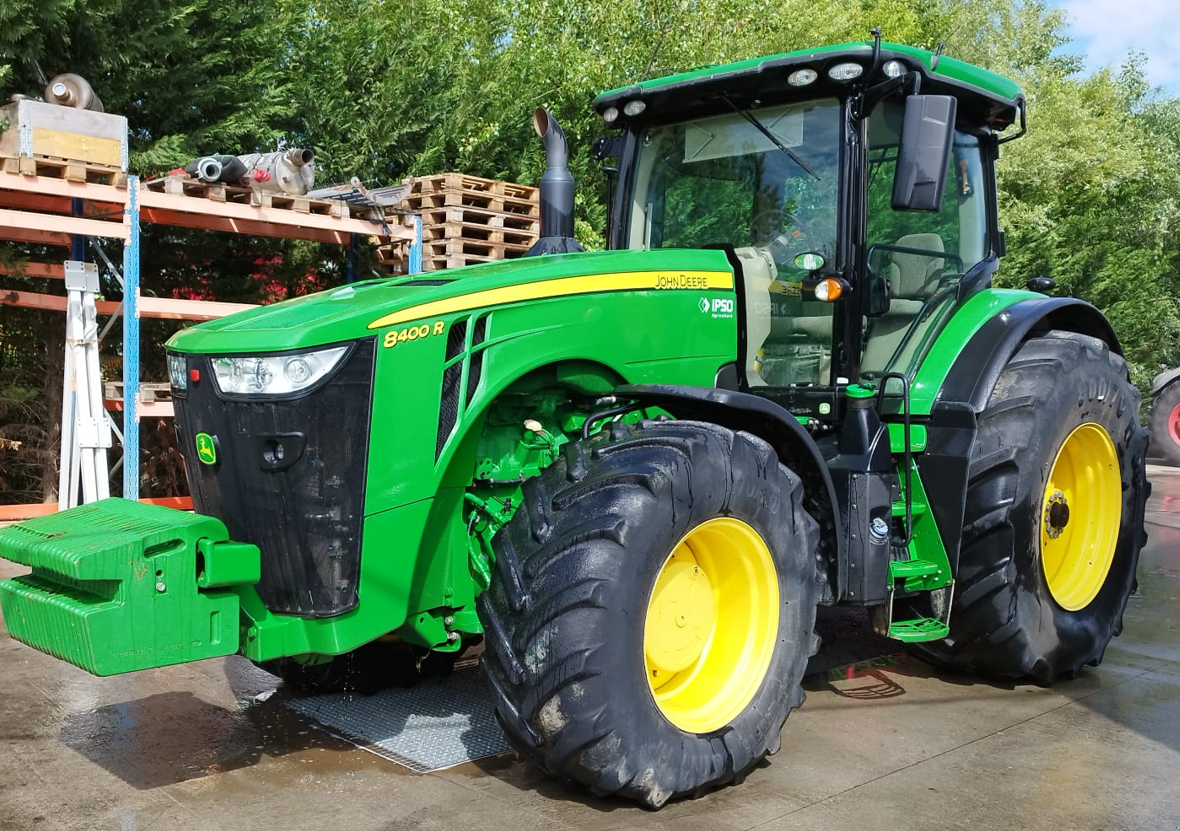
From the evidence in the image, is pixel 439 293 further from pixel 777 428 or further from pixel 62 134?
pixel 62 134

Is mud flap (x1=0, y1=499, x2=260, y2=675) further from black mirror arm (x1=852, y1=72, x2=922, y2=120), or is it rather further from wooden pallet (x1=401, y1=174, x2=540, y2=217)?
wooden pallet (x1=401, y1=174, x2=540, y2=217)

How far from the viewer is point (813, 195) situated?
4465mm

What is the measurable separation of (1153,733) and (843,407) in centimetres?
172

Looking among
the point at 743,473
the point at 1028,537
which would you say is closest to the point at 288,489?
the point at 743,473

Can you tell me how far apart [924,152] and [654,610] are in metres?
1.90

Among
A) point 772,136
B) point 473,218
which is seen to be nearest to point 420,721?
point 772,136

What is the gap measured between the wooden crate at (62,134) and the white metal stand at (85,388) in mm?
757

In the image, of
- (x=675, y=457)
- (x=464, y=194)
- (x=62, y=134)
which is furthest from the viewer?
(x=464, y=194)

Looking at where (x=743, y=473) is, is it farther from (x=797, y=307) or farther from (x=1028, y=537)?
(x=1028, y=537)

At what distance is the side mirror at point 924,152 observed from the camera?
13.0 feet

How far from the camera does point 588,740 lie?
3162 millimetres

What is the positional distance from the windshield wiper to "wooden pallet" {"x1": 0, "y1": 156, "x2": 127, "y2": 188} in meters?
4.82

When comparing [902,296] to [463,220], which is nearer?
[902,296]

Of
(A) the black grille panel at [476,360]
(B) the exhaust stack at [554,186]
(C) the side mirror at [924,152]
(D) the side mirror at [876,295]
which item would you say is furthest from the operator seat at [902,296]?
(A) the black grille panel at [476,360]
